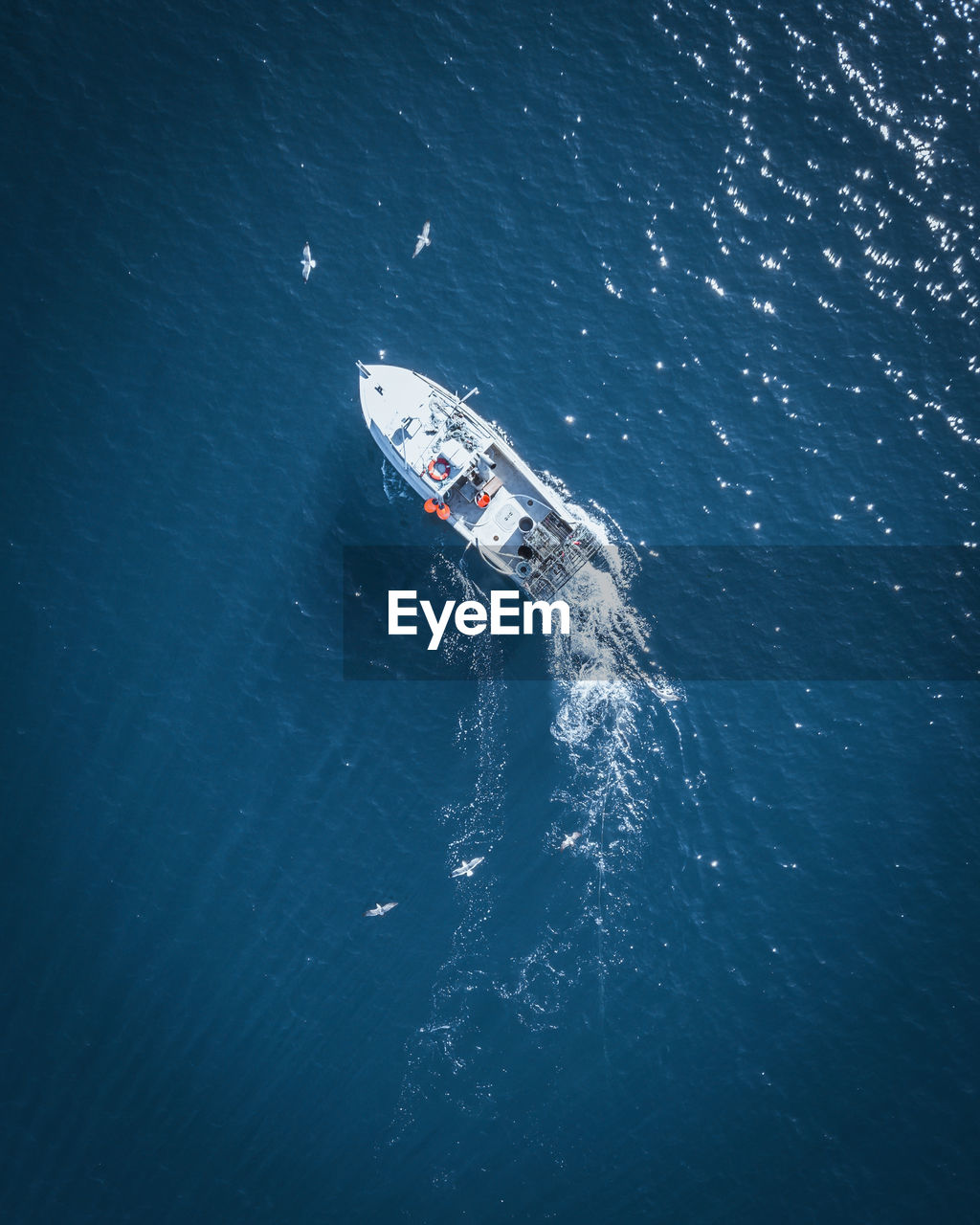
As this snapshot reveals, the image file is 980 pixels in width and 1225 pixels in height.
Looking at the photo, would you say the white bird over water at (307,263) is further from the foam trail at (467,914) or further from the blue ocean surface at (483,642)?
the foam trail at (467,914)

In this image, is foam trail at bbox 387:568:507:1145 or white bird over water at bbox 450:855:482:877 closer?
foam trail at bbox 387:568:507:1145

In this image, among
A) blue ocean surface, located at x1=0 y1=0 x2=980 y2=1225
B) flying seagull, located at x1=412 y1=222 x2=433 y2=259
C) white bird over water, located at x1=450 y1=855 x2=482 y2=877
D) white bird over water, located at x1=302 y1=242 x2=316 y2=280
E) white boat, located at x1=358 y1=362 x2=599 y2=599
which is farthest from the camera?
flying seagull, located at x1=412 y1=222 x2=433 y2=259

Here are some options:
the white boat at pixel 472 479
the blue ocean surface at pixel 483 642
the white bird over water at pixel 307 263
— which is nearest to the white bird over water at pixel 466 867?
the blue ocean surface at pixel 483 642

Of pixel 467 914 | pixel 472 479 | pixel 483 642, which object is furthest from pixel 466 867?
pixel 472 479

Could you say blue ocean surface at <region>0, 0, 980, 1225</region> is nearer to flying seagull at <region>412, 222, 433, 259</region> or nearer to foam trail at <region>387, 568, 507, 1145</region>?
foam trail at <region>387, 568, 507, 1145</region>

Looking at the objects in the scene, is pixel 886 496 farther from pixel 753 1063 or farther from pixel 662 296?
pixel 753 1063

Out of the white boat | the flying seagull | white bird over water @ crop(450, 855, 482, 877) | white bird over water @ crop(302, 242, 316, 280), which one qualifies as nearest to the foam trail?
white bird over water @ crop(450, 855, 482, 877)

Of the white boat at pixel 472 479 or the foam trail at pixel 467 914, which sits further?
the white boat at pixel 472 479
